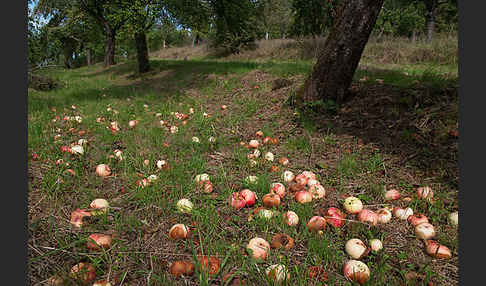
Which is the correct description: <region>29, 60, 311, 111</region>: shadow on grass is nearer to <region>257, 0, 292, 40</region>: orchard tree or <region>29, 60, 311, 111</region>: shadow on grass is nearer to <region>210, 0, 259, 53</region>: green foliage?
<region>210, 0, 259, 53</region>: green foliage

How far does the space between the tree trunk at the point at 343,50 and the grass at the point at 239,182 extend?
0.37 metres

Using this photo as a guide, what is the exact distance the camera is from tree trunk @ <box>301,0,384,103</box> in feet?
11.2

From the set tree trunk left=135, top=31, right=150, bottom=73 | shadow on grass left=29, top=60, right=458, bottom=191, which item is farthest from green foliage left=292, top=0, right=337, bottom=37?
shadow on grass left=29, top=60, right=458, bottom=191

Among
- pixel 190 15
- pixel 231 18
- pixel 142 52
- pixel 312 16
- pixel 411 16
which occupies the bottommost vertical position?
pixel 142 52

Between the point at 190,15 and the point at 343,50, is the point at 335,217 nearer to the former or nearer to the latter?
the point at 343,50

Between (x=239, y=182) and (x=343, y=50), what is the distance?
2.80m

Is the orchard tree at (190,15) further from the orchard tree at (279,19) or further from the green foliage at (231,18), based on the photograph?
the orchard tree at (279,19)

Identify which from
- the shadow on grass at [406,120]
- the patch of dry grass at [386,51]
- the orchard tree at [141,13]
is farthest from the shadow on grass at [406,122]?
the patch of dry grass at [386,51]

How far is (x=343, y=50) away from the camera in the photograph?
3.67 meters

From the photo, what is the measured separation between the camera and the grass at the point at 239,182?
152cm

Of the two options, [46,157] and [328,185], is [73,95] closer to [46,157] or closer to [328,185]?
[46,157]

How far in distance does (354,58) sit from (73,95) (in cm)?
804

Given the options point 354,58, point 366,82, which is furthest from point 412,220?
point 366,82

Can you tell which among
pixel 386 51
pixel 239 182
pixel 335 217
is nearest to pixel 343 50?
pixel 239 182
